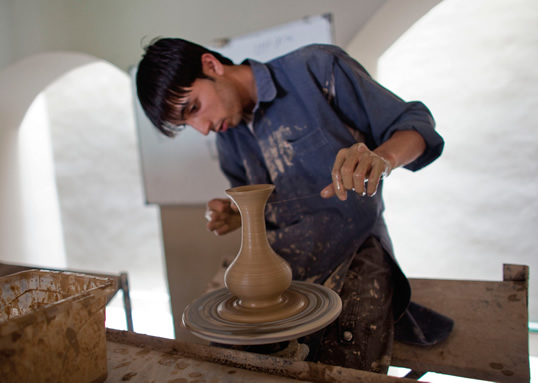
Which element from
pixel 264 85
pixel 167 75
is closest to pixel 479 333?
pixel 264 85

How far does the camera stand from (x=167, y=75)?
1391 mm

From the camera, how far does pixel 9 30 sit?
3.12 metres

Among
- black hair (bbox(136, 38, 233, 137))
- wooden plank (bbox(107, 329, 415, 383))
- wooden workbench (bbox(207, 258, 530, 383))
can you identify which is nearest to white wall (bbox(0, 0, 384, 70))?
black hair (bbox(136, 38, 233, 137))

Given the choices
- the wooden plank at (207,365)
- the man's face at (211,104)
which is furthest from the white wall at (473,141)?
the wooden plank at (207,365)

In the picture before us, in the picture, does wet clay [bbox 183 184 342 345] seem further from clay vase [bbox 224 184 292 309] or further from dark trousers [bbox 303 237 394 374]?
dark trousers [bbox 303 237 394 374]

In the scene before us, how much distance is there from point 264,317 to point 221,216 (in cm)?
65

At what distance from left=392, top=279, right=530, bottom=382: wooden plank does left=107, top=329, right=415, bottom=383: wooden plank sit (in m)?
0.60

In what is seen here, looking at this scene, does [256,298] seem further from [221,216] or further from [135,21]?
[135,21]

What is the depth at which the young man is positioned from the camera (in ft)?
4.08

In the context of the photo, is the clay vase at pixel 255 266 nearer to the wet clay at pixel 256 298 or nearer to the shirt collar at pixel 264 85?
the wet clay at pixel 256 298

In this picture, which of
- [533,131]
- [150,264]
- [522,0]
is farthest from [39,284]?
[150,264]

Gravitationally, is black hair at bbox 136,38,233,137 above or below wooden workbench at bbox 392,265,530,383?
above

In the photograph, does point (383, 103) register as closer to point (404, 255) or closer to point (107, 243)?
point (404, 255)

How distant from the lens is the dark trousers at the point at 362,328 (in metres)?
1.16
